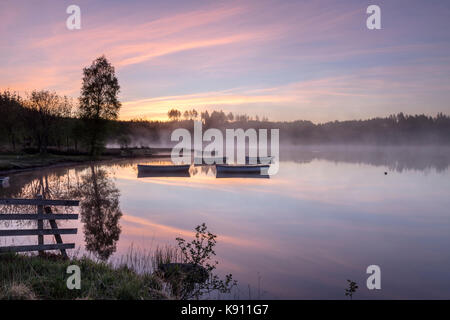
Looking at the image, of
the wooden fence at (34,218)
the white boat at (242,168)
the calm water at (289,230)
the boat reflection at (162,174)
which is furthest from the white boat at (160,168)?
the wooden fence at (34,218)

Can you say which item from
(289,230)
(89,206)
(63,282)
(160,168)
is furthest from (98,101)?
(63,282)

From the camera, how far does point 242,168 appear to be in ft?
184

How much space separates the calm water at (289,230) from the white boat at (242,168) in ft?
52.5

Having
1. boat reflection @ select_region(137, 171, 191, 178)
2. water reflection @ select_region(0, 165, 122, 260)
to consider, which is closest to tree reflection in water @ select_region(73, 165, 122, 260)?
water reflection @ select_region(0, 165, 122, 260)

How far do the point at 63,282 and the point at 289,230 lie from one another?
14.9m

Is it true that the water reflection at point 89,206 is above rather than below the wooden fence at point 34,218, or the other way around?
below

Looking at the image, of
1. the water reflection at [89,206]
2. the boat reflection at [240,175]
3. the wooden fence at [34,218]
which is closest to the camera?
the wooden fence at [34,218]

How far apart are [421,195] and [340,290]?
3218cm

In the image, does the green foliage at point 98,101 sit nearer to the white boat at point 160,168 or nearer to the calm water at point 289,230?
the white boat at point 160,168

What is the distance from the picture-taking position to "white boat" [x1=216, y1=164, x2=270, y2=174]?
181 feet

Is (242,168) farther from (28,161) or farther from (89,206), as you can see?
(89,206)

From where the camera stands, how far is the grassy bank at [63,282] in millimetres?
7492

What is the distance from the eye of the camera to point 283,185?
43.8 m
